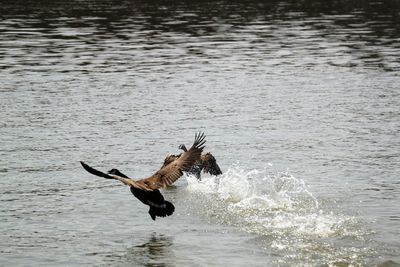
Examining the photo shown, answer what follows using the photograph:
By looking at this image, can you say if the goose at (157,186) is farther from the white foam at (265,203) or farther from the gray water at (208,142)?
the white foam at (265,203)

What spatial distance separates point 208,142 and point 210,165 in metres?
4.40

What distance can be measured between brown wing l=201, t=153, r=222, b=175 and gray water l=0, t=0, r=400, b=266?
34 centimetres

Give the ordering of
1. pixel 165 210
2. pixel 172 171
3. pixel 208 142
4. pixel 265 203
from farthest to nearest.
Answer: pixel 208 142, pixel 265 203, pixel 172 171, pixel 165 210

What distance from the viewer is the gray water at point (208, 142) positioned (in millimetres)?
15320

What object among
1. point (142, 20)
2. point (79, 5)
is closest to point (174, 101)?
point (142, 20)

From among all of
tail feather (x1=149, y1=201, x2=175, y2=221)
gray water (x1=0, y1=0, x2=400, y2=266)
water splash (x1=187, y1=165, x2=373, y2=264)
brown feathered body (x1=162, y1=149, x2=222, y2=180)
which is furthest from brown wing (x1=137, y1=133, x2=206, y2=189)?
brown feathered body (x1=162, y1=149, x2=222, y2=180)

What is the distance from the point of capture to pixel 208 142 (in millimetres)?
23375

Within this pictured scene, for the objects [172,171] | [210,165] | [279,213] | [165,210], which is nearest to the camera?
[165,210]

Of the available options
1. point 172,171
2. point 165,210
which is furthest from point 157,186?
point 172,171

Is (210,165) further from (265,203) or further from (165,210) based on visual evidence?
(165,210)

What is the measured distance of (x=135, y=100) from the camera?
29.4 metres

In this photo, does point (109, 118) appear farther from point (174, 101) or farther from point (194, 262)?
point (194, 262)

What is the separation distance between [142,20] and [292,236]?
4018 cm

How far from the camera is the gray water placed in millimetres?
15320
